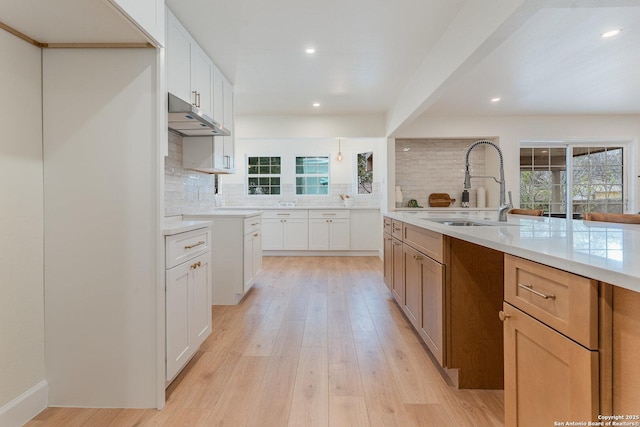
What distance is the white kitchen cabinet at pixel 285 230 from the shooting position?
6203 millimetres

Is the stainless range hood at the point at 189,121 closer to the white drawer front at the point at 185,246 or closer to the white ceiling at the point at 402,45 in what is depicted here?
the white ceiling at the point at 402,45

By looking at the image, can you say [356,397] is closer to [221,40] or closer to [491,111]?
[221,40]

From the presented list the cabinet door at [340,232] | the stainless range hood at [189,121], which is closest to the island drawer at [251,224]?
the stainless range hood at [189,121]

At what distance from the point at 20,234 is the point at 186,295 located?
2.66 ft

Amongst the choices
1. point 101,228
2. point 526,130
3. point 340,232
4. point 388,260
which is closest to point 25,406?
point 101,228

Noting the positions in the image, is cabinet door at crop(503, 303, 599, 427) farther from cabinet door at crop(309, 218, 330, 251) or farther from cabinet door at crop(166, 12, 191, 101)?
cabinet door at crop(309, 218, 330, 251)

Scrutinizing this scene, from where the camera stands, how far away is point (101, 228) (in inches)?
64.0

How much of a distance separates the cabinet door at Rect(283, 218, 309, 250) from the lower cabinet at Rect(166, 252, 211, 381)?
394 centimetres

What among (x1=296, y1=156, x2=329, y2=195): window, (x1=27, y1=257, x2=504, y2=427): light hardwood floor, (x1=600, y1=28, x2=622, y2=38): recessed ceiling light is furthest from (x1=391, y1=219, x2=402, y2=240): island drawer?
(x1=296, y1=156, x2=329, y2=195): window

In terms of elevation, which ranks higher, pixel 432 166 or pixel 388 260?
pixel 432 166

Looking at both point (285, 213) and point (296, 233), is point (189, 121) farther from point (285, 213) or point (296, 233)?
point (296, 233)

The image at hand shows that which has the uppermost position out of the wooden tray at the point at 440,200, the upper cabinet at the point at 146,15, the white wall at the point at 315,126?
the white wall at the point at 315,126

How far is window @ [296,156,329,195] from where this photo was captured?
6.88 m

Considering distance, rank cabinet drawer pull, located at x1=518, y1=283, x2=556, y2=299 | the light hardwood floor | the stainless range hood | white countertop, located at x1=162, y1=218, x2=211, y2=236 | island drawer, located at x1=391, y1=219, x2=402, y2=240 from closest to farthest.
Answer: cabinet drawer pull, located at x1=518, y1=283, x2=556, y2=299 < the light hardwood floor < white countertop, located at x1=162, y1=218, x2=211, y2=236 < the stainless range hood < island drawer, located at x1=391, y1=219, x2=402, y2=240
